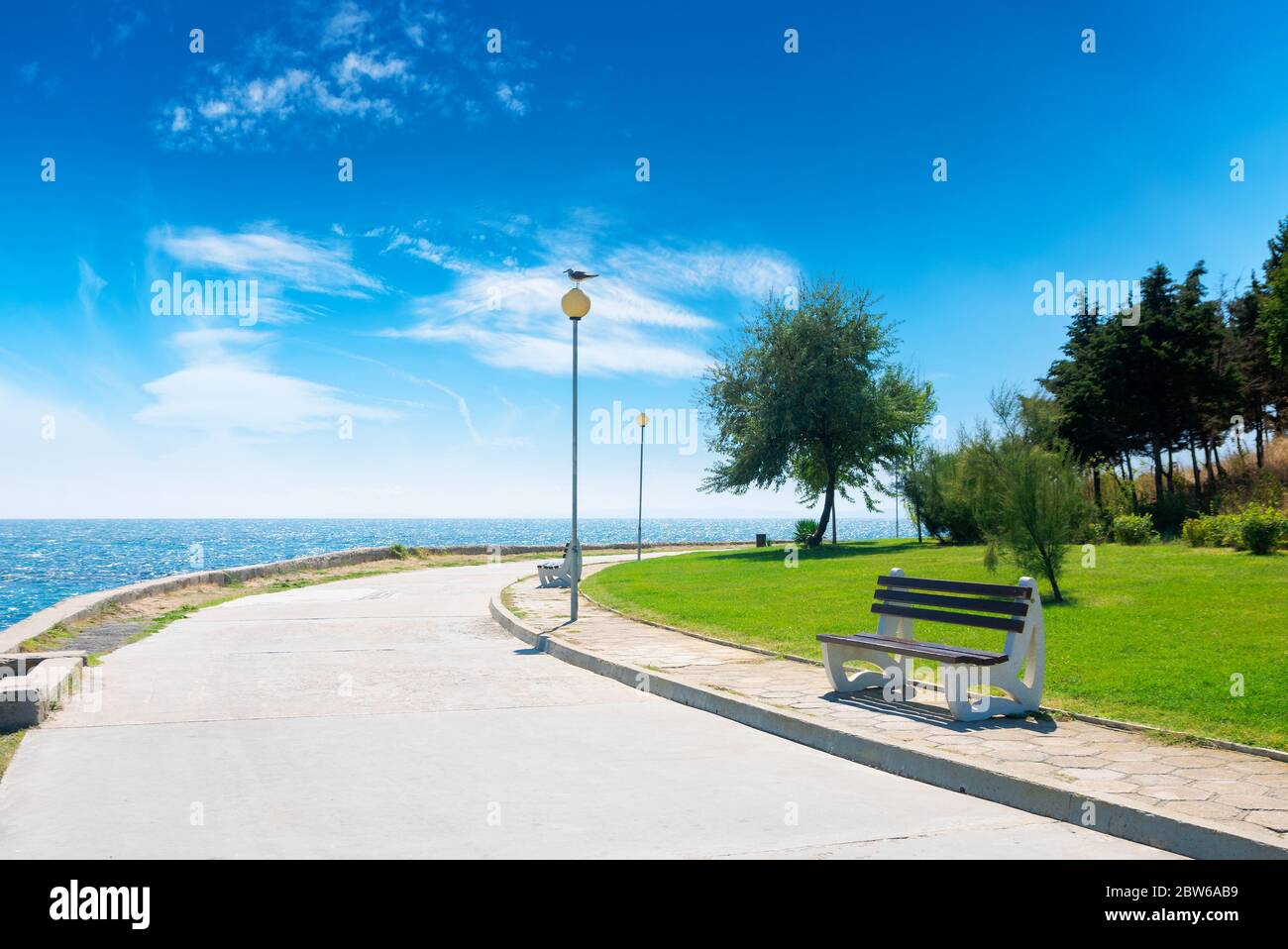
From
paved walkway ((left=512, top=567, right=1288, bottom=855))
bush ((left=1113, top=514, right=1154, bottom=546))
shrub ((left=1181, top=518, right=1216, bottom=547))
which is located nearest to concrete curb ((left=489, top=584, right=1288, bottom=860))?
paved walkway ((left=512, top=567, right=1288, bottom=855))

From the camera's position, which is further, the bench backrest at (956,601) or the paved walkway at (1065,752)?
the bench backrest at (956,601)

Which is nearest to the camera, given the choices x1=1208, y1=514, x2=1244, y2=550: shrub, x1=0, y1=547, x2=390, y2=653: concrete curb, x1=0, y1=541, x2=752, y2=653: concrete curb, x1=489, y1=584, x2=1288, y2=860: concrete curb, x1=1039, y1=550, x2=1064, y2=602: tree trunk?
x1=489, y1=584, x2=1288, y2=860: concrete curb

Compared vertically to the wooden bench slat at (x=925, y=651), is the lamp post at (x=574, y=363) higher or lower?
higher

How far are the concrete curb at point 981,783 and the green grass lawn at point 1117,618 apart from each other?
66.5 inches

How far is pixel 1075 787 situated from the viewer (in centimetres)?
510

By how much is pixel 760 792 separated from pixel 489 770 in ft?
5.80

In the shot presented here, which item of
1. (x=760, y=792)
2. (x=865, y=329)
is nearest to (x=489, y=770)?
(x=760, y=792)

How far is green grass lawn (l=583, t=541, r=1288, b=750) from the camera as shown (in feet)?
23.9

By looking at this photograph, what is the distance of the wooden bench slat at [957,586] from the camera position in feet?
23.4

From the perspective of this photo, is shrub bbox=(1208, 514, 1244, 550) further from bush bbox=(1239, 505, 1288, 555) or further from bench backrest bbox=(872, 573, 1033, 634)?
bench backrest bbox=(872, 573, 1033, 634)

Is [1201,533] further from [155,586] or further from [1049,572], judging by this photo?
[155,586]

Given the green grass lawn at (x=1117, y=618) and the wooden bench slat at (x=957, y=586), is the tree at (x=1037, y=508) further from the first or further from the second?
the wooden bench slat at (x=957, y=586)

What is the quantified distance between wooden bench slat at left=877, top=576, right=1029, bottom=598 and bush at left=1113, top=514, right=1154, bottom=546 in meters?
20.3

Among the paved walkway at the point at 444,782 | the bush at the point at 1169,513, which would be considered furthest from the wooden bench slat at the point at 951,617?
the bush at the point at 1169,513
